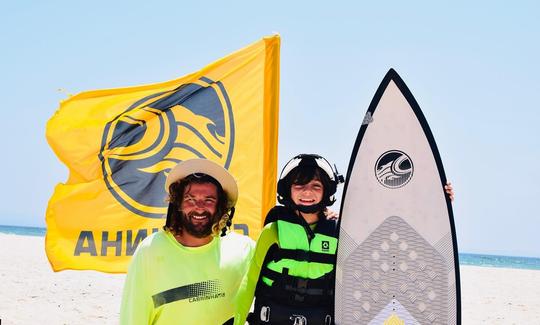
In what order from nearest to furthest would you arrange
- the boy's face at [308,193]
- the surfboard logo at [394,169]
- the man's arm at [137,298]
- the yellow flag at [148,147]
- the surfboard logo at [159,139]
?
the man's arm at [137,298], the boy's face at [308,193], the surfboard logo at [394,169], the yellow flag at [148,147], the surfboard logo at [159,139]

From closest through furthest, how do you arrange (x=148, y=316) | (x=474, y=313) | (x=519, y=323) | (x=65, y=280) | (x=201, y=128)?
(x=148, y=316) < (x=201, y=128) < (x=519, y=323) < (x=474, y=313) < (x=65, y=280)

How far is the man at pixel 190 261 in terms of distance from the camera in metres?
3.50

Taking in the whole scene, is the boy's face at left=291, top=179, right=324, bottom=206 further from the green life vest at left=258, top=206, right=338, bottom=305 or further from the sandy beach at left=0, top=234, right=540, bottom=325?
the sandy beach at left=0, top=234, right=540, bottom=325

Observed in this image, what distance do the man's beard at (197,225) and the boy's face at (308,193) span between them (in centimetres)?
65

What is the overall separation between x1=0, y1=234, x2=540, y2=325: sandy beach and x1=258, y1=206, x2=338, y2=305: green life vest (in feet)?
20.4

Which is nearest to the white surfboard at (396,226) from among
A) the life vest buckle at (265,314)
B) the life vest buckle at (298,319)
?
the life vest buckle at (298,319)

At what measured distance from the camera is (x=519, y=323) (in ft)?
37.6

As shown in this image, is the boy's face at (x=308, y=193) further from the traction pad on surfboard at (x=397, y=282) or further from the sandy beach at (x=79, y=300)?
the sandy beach at (x=79, y=300)

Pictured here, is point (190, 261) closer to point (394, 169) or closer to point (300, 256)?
A: point (300, 256)

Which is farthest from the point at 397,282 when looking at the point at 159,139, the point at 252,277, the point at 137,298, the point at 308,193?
the point at 159,139

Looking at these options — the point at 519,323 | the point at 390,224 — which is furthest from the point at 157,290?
the point at 519,323

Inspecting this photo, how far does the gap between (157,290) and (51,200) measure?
359cm

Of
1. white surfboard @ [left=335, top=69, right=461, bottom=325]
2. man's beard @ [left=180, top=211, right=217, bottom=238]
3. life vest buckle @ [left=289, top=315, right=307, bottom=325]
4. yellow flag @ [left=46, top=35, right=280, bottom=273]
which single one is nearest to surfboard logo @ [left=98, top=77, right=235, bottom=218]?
yellow flag @ [left=46, top=35, right=280, bottom=273]

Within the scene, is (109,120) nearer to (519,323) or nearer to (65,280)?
(65,280)
